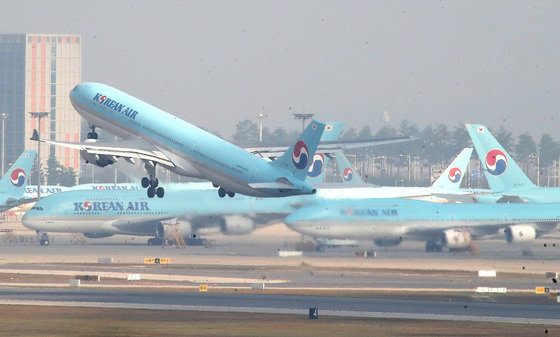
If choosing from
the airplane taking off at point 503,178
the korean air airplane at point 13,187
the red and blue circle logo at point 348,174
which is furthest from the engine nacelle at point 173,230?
the red and blue circle logo at point 348,174

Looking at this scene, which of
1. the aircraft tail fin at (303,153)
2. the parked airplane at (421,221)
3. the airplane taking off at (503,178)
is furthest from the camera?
the airplane taking off at (503,178)

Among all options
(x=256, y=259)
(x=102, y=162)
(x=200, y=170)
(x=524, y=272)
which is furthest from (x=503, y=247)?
(x=102, y=162)

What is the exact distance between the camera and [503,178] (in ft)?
373

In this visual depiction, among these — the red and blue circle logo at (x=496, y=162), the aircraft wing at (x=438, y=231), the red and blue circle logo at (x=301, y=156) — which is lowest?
the aircraft wing at (x=438, y=231)

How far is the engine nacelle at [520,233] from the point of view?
315 ft

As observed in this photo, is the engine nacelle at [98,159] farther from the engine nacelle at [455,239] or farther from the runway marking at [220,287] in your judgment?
the engine nacelle at [455,239]

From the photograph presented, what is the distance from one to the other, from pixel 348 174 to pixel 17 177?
157 feet

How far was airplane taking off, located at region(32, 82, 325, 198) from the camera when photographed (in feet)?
247

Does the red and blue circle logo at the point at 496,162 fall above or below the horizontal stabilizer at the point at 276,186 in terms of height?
above

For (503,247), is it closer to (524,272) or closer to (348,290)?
(524,272)

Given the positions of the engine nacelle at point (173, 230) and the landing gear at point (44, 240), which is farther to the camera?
the landing gear at point (44, 240)

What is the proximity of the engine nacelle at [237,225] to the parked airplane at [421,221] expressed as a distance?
395cm

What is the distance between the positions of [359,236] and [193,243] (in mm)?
26453

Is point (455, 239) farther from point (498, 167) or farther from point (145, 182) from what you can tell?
point (145, 182)
